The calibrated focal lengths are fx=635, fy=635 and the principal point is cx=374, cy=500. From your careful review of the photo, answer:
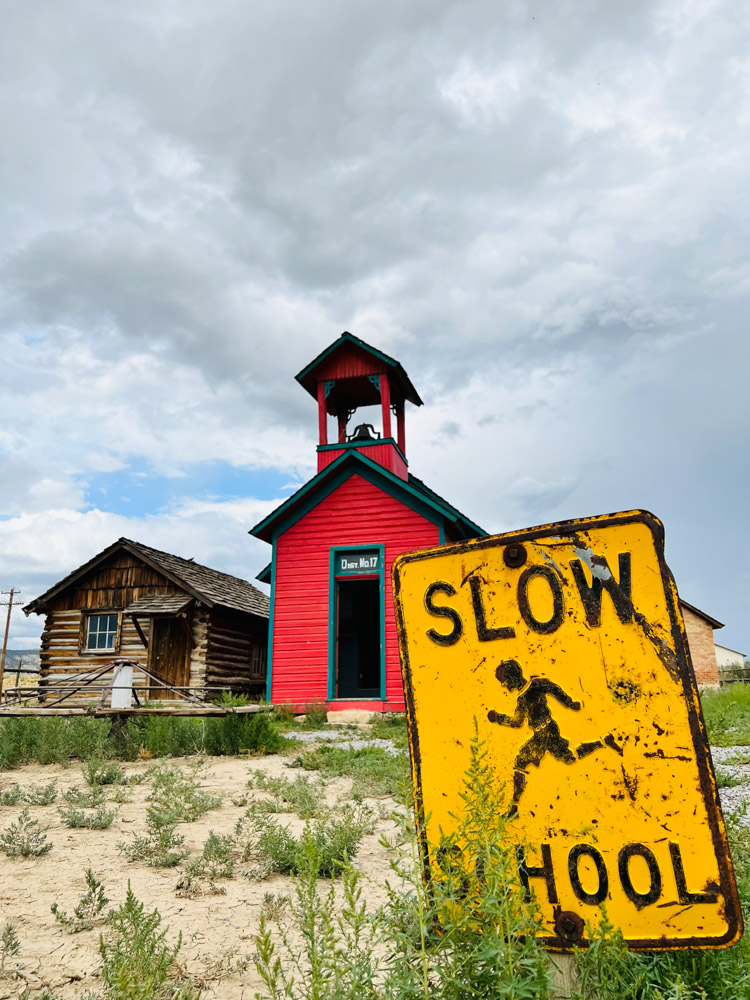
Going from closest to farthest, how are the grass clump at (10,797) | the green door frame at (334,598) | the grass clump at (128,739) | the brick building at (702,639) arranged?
the grass clump at (10,797) < the grass clump at (128,739) < the green door frame at (334,598) < the brick building at (702,639)

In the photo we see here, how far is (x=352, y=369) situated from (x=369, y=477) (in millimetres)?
2996

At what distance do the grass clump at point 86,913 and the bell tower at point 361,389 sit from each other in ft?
37.6

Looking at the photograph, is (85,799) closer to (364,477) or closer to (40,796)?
(40,796)

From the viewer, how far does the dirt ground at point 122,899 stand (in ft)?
8.52

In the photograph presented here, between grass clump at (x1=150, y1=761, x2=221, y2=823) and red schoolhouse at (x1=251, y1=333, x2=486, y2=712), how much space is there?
7.16 metres

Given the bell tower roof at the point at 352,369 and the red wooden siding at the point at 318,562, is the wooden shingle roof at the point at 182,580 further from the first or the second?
the bell tower roof at the point at 352,369

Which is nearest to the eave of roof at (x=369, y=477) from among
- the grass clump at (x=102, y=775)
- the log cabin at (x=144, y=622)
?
the log cabin at (x=144, y=622)

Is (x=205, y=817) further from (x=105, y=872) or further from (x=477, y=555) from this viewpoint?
(x=477, y=555)

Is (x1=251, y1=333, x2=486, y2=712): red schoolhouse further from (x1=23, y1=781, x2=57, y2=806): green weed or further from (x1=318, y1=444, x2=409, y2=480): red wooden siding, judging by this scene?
(x1=23, y1=781, x2=57, y2=806): green weed

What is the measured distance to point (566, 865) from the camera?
1.75 m

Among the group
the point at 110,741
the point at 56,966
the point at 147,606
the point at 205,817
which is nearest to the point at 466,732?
the point at 56,966

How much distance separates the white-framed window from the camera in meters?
19.2

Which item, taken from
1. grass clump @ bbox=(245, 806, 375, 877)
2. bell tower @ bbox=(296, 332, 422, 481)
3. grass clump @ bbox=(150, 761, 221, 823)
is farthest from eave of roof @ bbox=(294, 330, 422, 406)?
grass clump @ bbox=(245, 806, 375, 877)

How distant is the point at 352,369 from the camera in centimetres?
1560
